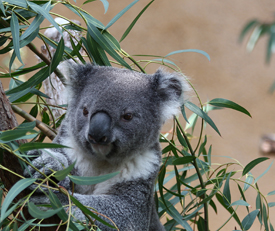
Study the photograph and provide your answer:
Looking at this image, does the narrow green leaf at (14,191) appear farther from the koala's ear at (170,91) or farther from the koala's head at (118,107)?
the koala's ear at (170,91)

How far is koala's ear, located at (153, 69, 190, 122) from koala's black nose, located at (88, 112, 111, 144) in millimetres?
437

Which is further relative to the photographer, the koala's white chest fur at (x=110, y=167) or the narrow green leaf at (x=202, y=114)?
the narrow green leaf at (x=202, y=114)

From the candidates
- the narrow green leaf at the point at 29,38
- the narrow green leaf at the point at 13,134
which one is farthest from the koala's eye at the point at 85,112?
the narrow green leaf at the point at 13,134

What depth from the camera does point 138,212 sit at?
6.21ft

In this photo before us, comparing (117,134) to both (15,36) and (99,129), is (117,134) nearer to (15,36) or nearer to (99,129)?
(99,129)

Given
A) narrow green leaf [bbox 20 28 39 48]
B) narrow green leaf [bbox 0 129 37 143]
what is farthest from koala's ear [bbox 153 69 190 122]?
narrow green leaf [bbox 0 129 37 143]

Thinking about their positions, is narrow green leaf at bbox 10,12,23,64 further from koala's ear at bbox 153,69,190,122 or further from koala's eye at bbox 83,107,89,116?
koala's ear at bbox 153,69,190,122

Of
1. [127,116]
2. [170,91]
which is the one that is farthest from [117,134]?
[170,91]

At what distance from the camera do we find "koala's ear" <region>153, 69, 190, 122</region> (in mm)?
2014

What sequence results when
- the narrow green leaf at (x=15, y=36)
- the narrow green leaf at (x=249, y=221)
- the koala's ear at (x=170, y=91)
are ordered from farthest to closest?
the narrow green leaf at (x=249, y=221) → the koala's ear at (x=170, y=91) → the narrow green leaf at (x=15, y=36)

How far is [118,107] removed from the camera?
5.85 ft

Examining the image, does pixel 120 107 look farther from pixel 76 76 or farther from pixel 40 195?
pixel 40 195

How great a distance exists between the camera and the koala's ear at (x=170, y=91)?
6.61ft

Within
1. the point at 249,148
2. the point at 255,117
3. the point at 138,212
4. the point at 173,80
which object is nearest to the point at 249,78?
the point at 255,117
